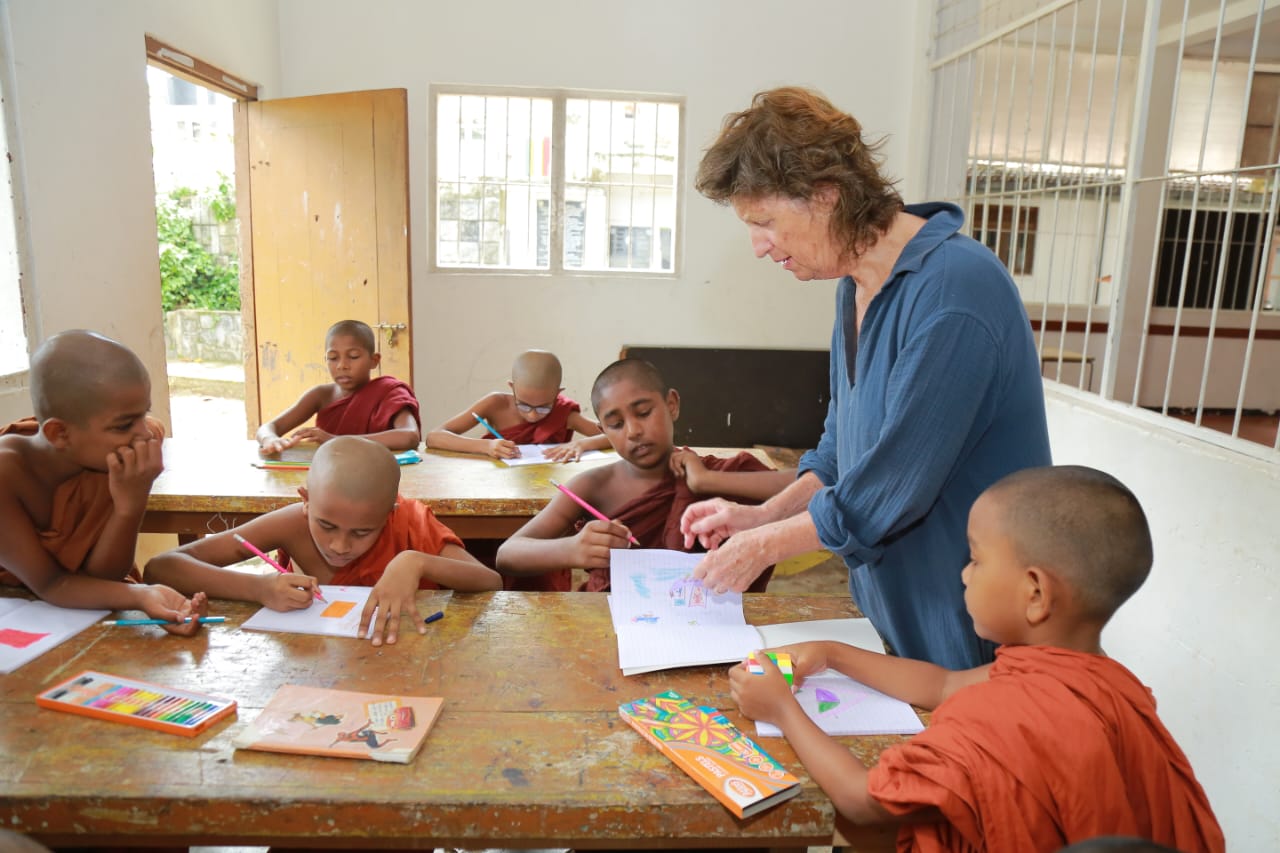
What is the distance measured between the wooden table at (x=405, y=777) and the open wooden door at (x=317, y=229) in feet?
13.3

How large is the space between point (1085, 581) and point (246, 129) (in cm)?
538

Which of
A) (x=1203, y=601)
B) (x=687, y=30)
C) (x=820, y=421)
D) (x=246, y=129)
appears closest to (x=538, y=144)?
(x=687, y=30)

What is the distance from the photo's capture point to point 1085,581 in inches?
41.2

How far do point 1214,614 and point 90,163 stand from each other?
436cm

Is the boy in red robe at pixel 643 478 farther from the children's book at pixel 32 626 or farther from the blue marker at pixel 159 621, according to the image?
the children's book at pixel 32 626

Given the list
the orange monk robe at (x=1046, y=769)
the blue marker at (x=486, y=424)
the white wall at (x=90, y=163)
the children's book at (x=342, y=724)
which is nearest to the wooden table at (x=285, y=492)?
the blue marker at (x=486, y=424)

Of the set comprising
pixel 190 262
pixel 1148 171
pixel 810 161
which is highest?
pixel 1148 171

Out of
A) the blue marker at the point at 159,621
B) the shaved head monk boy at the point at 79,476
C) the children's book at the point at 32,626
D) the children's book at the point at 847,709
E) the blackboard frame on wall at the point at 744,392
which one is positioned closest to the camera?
the children's book at the point at 847,709

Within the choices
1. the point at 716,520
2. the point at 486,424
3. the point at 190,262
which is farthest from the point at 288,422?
the point at 190,262

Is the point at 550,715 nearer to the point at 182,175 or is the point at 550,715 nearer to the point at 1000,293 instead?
the point at 1000,293

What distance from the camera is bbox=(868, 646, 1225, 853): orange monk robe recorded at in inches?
35.8

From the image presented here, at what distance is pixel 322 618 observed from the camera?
144 centimetres

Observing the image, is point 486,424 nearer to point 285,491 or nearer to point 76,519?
point 285,491

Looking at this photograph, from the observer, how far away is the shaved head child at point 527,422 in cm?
313
